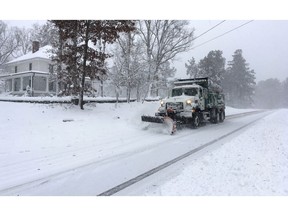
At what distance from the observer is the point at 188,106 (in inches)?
666

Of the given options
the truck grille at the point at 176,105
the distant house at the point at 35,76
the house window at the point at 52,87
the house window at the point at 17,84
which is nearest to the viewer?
the truck grille at the point at 176,105

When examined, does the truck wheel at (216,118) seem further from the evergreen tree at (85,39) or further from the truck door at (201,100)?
the evergreen tree at (85,39)

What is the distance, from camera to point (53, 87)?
126 ft

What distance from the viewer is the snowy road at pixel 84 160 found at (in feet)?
20.5

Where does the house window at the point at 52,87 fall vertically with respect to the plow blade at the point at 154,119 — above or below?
above

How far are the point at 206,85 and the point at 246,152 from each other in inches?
429

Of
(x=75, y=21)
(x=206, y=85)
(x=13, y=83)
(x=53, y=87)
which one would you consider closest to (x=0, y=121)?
(x=75, y=21)

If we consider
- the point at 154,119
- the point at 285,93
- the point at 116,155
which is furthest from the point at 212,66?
the point at 116,155

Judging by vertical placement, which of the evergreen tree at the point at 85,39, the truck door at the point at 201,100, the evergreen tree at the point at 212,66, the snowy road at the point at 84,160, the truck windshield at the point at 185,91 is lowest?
the snowy road at the point at 84,160

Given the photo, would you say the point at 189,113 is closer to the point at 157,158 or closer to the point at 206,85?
the point at 206,85

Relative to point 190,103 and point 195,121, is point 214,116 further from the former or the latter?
point 190,103

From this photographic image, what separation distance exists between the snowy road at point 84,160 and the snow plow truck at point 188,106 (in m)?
2.47

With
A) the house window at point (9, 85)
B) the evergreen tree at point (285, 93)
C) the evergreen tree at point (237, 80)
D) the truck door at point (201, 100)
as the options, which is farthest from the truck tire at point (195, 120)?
the evergreen tree at point (285, 93)

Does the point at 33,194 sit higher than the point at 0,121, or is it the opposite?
the point at 0,121
